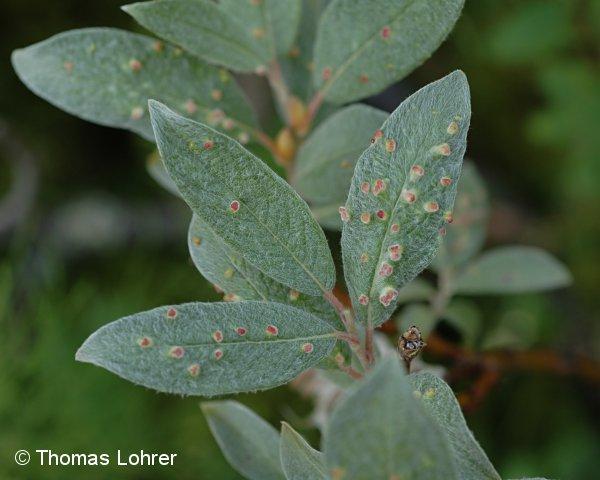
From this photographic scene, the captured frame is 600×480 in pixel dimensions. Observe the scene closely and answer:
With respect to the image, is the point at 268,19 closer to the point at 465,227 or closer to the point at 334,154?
the point at 334,154

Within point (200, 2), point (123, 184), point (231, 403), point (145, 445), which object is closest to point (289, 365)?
point (231, 403)

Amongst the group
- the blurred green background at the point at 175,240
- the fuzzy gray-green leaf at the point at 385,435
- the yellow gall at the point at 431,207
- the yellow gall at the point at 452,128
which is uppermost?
the yellow gall at the point at 452,128

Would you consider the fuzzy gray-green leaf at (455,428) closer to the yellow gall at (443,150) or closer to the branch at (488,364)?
the yellow gall at (443,150)

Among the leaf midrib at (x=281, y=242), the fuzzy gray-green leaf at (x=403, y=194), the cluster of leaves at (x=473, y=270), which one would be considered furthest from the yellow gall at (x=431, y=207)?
the cluster of leaves at (x=473, y=270)

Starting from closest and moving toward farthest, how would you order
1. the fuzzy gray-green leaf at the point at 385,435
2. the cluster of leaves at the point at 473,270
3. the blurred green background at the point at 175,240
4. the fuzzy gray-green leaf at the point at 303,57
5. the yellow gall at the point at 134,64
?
1. the fuzzy gray-green leaf at the point at 385,435
2. the yellow gall at the point at 134,64
3. the fuzzy gray-green leaf at the point at 303,57
4. the cluster of leaves at the point at 473,270
5. the blurred green background at the point at 175,240

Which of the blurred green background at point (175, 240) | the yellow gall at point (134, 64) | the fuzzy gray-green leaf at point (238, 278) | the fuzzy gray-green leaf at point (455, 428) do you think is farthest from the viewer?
the blurred green background at point (175, 240)

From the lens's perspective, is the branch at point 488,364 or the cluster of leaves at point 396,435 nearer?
the cluster of leaves at point 396,435

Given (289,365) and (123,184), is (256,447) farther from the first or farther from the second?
(123,184)

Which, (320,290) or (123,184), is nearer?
(320,290)
